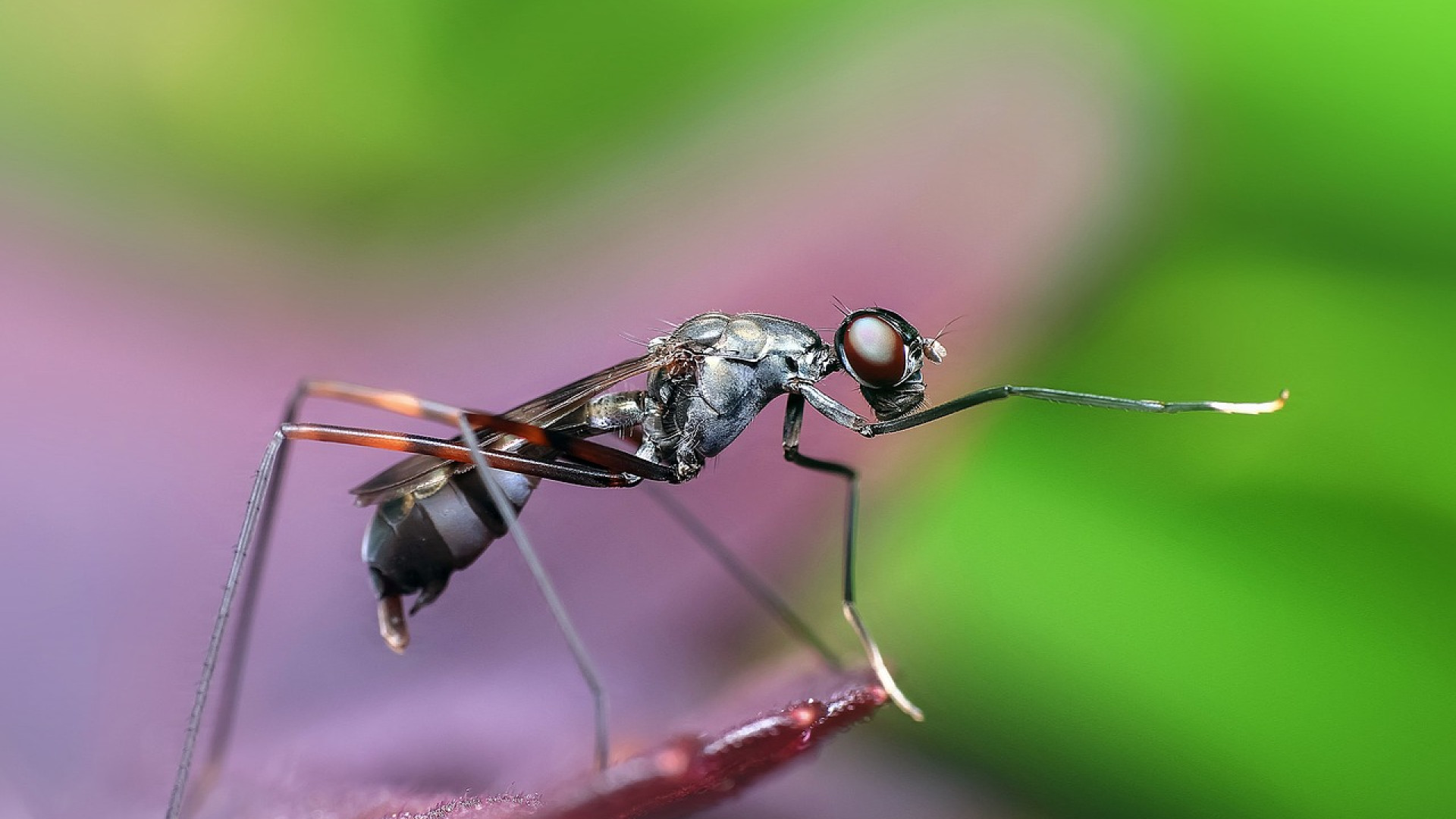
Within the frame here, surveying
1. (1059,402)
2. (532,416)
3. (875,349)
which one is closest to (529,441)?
(532,416)

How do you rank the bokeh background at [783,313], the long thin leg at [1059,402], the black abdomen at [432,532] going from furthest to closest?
1. the black abdomen at [432,532]
2. the long thin leg at [1059,402]
3. the bokeh background at [783,313]

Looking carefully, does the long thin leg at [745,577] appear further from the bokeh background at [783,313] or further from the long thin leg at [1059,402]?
the long thin leg at [1059,402]

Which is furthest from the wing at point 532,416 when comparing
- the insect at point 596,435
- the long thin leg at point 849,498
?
the long thin leg at point 849,498

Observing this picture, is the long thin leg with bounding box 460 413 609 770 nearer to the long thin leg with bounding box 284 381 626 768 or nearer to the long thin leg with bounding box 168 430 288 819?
the long thin leg with bounding box 284 381 626 768

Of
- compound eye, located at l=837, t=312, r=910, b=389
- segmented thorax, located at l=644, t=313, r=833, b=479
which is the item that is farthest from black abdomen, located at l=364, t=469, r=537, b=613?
compound eye, located at l=837, t=312, r=910, b=389

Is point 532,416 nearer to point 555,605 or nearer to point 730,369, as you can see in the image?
point 730,369

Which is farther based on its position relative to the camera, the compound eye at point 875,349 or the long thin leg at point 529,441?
the compound eye at point 875,349
